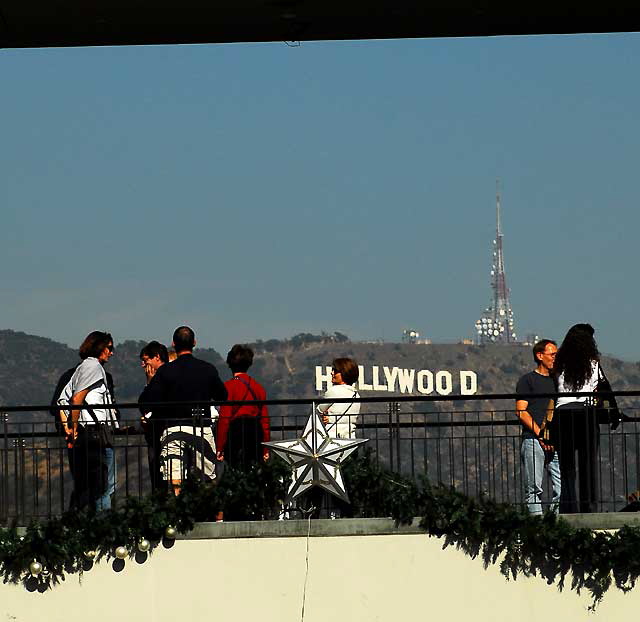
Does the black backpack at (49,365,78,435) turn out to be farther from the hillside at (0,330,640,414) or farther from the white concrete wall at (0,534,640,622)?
the hillside at (0,330,640,414)

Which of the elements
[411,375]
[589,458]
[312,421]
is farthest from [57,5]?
[411,375]

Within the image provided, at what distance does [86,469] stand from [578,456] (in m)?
3.94

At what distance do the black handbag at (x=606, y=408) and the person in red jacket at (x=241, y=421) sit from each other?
265 cm

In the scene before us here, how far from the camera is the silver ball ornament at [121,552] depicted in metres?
11.3

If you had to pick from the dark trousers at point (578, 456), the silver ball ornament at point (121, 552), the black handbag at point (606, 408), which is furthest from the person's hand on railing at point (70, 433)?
the black handbag at point (606, 408)

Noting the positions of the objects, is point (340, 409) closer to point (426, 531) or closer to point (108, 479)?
point (426, 531)

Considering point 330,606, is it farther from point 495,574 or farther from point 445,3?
point 445,3

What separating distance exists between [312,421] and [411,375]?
524ft

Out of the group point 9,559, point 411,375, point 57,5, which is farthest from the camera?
point 411,375

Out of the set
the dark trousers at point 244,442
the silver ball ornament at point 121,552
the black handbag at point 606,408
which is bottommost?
the silver ball ornament at point 121,552

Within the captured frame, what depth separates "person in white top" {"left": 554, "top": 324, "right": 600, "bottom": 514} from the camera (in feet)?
38.3

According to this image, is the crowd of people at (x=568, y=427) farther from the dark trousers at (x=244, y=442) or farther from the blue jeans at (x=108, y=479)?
the blue jeans at (x=108, y=479)

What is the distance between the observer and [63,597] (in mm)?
11312

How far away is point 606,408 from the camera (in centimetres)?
1169
